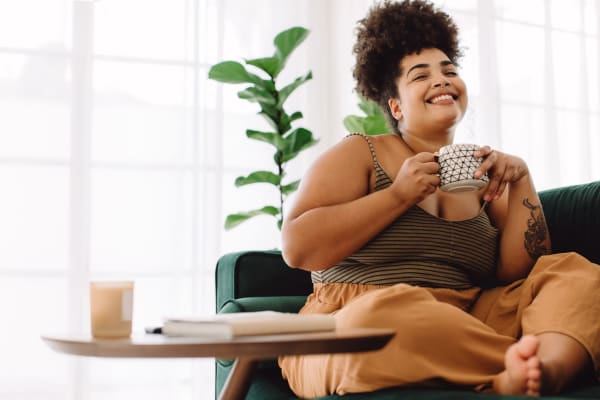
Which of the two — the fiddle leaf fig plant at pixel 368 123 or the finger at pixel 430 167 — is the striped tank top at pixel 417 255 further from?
the fiddle leaf fig plant at pixel 368 123

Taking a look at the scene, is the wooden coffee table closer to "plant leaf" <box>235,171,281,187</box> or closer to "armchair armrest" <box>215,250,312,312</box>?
"armchair armrest" <box>215,250,312,312</box>

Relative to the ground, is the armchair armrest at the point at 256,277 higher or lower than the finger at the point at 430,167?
lower

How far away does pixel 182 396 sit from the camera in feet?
9.79

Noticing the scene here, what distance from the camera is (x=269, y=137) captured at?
2.80 metres

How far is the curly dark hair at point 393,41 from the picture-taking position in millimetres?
1859

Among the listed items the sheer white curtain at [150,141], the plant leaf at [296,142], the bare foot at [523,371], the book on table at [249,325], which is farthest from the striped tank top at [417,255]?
the sheer white curtain at [150,141]

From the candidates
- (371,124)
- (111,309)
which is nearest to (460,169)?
(111,309)

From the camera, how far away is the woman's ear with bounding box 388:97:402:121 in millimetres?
1877

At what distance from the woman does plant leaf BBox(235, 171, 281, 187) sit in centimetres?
88

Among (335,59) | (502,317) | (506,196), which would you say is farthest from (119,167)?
(502,317)

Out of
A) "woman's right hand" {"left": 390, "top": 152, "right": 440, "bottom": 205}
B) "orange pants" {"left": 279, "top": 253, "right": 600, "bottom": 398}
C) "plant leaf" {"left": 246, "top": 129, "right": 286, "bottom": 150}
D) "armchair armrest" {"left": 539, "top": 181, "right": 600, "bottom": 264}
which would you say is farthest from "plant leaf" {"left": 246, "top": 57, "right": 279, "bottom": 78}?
"orange pants" {"left": 279, "top": 253, "right": 600, "bottom": 398}

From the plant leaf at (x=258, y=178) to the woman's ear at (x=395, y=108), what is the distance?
97 cm

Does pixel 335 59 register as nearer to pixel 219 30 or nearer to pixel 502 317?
pixel 219 30

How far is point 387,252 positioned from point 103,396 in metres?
1.73
